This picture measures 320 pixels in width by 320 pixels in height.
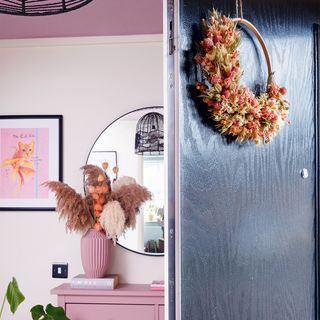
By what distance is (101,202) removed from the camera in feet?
9.19

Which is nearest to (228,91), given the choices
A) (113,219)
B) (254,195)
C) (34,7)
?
(254,195)

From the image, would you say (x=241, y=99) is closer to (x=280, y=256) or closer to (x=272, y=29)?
(x=272, y=29)

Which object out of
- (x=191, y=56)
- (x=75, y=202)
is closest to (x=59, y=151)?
(x=75, y=202)

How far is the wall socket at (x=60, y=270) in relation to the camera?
9.77 ft

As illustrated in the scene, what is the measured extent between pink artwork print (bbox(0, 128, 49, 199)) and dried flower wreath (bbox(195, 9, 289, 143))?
6.28 feet

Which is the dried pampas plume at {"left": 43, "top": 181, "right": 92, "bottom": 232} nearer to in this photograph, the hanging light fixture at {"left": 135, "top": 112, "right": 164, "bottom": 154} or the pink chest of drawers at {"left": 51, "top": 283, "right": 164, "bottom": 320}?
the pink chest of drawers at {"left": 51, "top": 283, "right": 164, "bottom": 320}

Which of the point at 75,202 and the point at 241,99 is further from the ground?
the point at 241,99

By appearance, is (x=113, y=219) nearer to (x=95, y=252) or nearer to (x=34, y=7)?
(x=95, y=252)

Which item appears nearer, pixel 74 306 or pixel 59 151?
pixel 74 306

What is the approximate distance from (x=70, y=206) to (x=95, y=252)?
301 millimetres

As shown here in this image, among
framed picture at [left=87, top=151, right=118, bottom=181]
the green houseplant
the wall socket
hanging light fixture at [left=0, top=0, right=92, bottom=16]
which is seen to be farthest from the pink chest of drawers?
hanging light fixture at [left=0, top=0, right=92, bottom=16]

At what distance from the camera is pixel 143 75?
120 inches

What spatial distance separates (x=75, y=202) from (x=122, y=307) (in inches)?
25.4

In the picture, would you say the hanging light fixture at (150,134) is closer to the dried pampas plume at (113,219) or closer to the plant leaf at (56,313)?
the dried pampas plume at (113,219)
